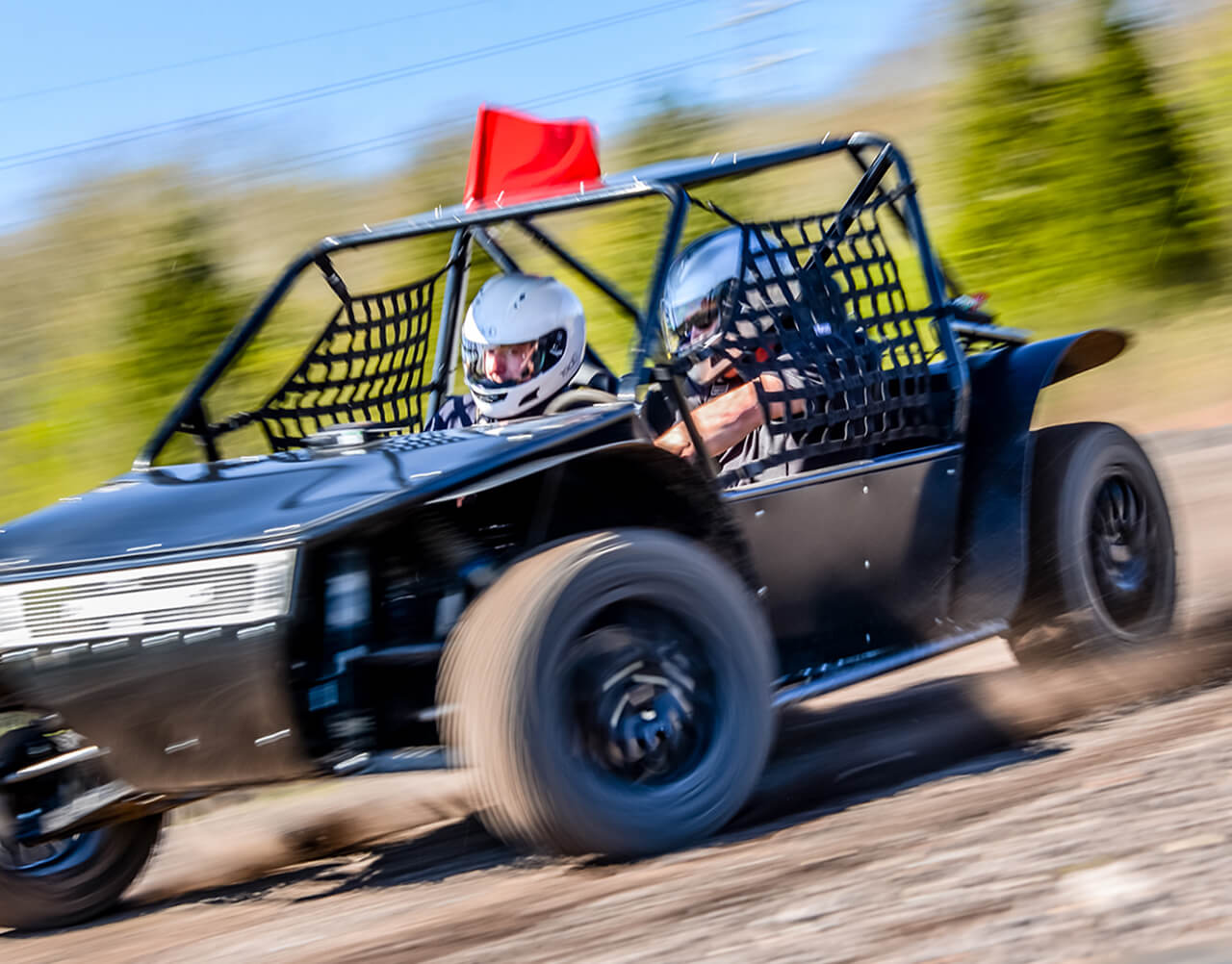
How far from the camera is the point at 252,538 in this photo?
312cm

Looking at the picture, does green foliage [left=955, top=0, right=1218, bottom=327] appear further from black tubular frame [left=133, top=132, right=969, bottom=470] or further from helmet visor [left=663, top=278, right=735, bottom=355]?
helmet visor [left=663, top=278, right=735, bottom=355]

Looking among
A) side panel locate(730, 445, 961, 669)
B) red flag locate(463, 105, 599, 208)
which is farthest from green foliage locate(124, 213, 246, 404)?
side panel locate(730, 445, 961, 669)

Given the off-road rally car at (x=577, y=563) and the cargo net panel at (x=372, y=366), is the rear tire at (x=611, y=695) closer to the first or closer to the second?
the off-road rally car at (x=577, y=563)

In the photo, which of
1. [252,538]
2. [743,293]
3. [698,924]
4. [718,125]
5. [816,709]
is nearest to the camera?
[698,924]

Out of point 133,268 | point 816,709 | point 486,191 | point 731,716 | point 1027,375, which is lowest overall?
point 816,709

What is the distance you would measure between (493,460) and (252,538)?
19.3 inches

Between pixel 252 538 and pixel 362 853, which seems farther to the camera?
pixel 362 853

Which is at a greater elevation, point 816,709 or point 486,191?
point 486,191

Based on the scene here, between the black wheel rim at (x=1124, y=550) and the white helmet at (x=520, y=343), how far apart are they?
1554 millimetres

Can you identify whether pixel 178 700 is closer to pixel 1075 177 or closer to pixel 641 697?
pixel 641 697

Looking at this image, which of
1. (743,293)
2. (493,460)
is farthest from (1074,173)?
(493,460)

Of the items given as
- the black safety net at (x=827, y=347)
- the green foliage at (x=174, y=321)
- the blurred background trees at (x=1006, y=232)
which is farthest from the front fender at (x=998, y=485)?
the green foliage at (x=174, y=321)

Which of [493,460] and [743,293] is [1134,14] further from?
[493,460]

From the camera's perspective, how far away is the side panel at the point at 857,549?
390 cm
